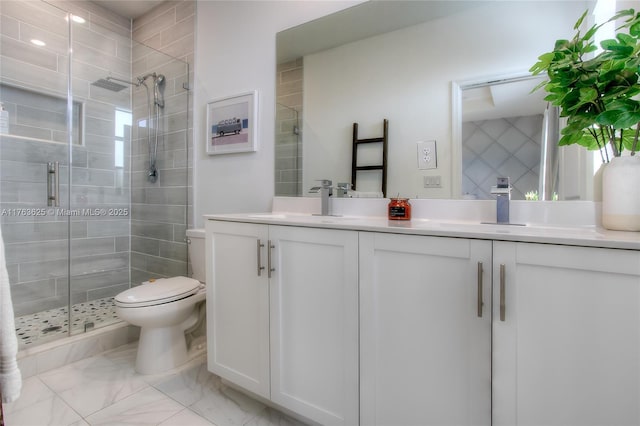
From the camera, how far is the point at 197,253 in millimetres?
2070

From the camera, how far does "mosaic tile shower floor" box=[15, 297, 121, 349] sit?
6.22 ft

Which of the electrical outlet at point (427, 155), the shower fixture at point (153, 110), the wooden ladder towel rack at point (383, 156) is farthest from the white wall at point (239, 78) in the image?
the electrical outlet at point (427, 155)

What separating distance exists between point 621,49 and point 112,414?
2.29 m

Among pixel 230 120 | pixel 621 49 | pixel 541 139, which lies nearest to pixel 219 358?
pixel 230 120

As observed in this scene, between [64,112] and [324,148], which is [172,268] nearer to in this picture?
[64,112]

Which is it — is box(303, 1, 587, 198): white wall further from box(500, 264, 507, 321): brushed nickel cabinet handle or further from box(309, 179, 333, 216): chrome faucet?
box(500, 264, 507, 321): brushed nickel cabinet handle

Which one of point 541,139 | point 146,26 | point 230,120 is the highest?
point 146,26

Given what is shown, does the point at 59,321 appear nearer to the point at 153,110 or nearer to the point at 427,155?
the point at 153,110

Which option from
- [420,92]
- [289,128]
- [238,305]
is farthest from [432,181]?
[238,305]

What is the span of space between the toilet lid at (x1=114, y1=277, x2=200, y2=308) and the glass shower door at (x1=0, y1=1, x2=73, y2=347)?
782 millimetres

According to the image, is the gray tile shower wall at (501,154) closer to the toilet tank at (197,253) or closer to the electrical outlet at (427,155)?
the electrical outlet at (427,155)

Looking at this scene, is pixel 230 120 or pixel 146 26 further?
pixel 146 26

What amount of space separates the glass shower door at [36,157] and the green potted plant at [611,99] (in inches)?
113

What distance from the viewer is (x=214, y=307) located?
1.55 m
